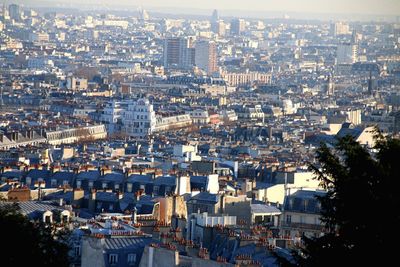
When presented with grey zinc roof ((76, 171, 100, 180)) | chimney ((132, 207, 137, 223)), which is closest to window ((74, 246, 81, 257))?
chimney ((132, 207, 137, 223))

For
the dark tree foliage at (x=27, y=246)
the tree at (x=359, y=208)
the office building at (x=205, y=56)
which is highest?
the tree at (x=359, y=208)

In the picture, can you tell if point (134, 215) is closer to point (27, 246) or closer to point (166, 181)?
point (166, 181)

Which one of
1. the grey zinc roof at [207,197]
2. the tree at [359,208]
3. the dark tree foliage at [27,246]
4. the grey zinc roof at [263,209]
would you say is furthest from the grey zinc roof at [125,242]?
the grey zinc roof at [263,209]

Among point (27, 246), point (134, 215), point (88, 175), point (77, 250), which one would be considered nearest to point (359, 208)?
point (27, 246)

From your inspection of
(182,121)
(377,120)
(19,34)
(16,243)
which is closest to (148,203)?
(16,243)

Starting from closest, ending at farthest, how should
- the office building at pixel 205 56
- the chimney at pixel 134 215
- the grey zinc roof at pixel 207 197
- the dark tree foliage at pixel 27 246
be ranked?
the dark tree foliage at pixel 27 246, the chimney at pixel 134 215, the grey zinc roof at pixel 207 197, the office building at pixel 205 56

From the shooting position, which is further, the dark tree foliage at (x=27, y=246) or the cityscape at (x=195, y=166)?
the dark tree foliage at (x=27, y=246)

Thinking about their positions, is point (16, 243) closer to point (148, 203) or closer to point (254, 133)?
point (148, 203)

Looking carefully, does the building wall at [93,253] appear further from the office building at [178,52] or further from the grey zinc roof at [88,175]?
the office building at [178,52]

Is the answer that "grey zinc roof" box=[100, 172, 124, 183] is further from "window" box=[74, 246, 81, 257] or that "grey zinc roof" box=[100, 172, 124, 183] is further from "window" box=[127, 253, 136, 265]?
"window" box=[127, 253, 136, 265]
